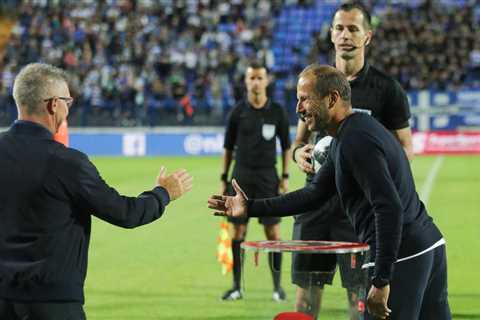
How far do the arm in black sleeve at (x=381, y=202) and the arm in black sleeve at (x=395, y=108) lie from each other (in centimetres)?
196

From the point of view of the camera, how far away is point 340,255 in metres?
4.78

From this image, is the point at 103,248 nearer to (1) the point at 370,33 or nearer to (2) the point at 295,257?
(1) the point at 370,33

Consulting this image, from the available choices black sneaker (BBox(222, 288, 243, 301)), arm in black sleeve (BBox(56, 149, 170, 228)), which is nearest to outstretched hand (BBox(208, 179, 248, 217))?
arm in black sleeve (BBox(56, 149, 170, 228))

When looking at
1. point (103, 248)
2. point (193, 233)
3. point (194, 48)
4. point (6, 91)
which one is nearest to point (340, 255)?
point (103, 248)

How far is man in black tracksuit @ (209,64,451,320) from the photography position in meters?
4.76

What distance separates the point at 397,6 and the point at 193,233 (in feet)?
84.6

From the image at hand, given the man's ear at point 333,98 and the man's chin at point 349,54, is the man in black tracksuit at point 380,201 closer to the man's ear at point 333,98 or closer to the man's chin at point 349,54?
the man's ear at point 333,98

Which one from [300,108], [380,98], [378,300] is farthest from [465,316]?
[300,108]

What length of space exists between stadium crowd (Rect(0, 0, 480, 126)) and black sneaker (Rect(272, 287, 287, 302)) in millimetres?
27660

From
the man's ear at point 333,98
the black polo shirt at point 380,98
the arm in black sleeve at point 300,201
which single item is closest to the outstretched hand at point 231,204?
the arm in black sleeve at point 300,201

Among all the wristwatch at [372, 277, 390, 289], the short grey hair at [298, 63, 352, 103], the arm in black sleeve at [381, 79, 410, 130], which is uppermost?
the short grey hair at [298, 63, 352, 103]

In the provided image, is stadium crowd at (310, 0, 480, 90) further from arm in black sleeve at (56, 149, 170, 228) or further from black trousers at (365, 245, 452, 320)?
arm in black sleeve at (56, 149, 170, 228)

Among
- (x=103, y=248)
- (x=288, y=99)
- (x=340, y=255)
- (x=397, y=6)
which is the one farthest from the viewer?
(x=397, y=6)

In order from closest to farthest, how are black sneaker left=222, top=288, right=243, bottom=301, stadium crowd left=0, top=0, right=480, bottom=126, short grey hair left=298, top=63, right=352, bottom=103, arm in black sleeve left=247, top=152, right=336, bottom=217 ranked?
short grey hair left=298, top=63, right=352, bottom=103 < arm in black sleeve left=247, top=152, right=336, bottom=217 < black sneaker left=222, top=288, right=243, bottom=301 < stadium crowd left=0, top=0, right=480, bottom=126
